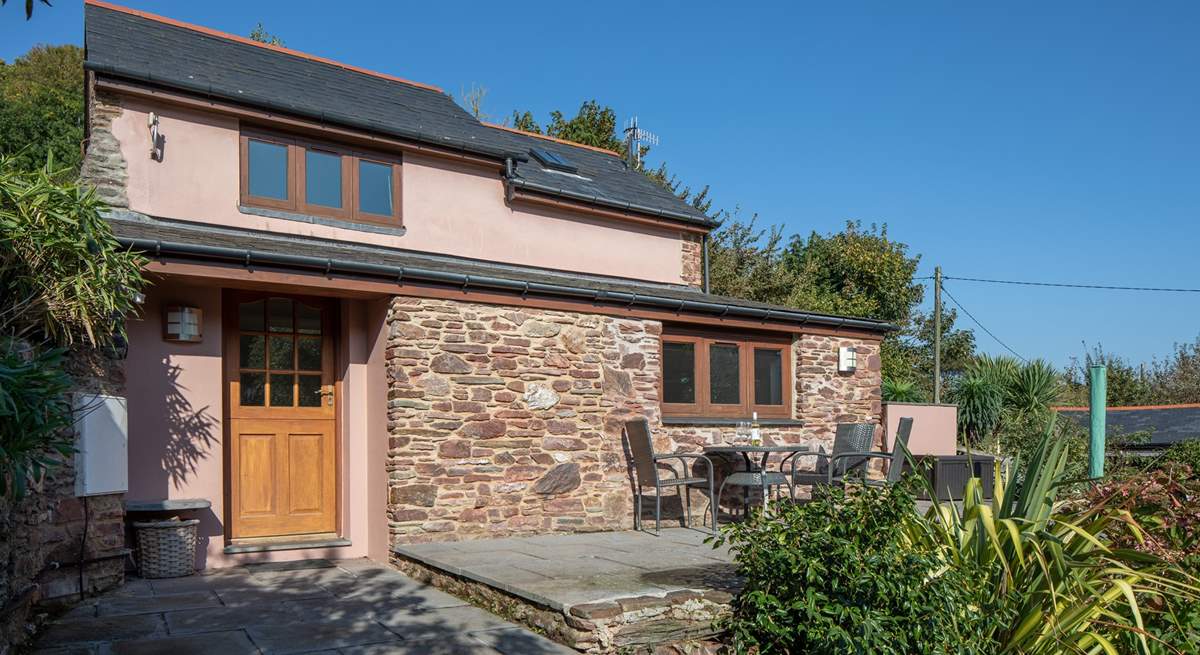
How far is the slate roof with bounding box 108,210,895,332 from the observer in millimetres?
6723

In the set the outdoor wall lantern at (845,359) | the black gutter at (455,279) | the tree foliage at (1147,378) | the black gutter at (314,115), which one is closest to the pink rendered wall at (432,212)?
the black gutter at (314,115)

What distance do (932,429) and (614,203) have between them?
233 inches

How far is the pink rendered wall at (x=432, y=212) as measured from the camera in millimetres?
7945

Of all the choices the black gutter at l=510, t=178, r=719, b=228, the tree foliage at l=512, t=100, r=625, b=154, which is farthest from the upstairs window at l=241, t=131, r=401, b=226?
the tree foliage at l=512, t=100, r=625, b=154

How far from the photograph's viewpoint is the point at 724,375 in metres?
9.91

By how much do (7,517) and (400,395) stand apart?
118 inches

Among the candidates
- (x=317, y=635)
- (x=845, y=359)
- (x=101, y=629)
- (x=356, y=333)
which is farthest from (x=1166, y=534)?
(x=356, y=333)

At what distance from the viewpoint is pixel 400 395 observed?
726cm

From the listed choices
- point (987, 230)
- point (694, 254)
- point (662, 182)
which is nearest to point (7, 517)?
point (694, 254)

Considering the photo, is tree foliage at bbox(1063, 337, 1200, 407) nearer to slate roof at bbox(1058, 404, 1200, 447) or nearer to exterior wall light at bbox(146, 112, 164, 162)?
slate roof at bbox(1058, 404, 1200, 447)

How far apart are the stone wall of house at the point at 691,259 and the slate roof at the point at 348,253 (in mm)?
1308

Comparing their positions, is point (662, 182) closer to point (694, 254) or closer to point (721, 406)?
point (694, 254)

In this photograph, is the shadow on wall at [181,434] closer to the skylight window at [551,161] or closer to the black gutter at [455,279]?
the black gutter at [455,279]

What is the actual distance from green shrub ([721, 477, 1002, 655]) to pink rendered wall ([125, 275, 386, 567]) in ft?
13.2
